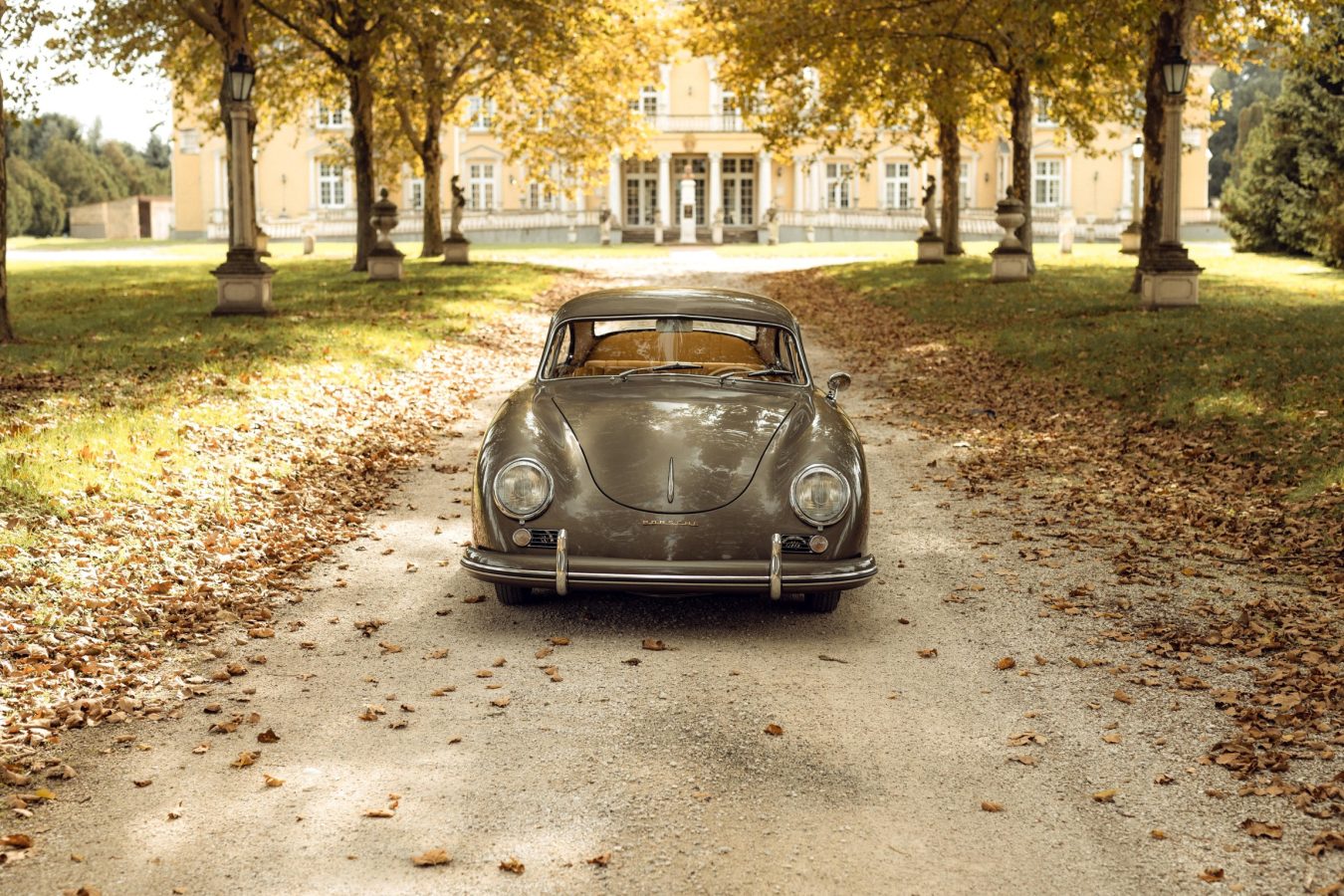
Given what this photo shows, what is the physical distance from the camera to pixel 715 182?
65.1 metres

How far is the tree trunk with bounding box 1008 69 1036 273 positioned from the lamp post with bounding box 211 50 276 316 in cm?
1481

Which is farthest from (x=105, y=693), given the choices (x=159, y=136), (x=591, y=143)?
(x=159, y=136)

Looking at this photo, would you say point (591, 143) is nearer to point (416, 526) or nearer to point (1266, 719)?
point (416, 526)

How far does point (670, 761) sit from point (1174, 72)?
1610 cm

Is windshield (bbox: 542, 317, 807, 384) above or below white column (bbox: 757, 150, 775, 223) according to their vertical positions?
below

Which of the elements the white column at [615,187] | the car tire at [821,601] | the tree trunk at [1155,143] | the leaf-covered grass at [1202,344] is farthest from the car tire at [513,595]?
the white column at [615,187]

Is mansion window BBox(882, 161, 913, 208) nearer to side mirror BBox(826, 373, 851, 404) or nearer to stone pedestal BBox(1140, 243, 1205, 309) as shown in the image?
stone pedestal BBox(1140, 243, 1205, 309)

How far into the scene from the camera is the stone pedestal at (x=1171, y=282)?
18438 millimetres

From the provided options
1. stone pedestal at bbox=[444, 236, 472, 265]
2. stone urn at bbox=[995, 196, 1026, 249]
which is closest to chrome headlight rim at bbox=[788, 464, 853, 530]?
stone urn at bbox=[995, 196, 1026, 249]

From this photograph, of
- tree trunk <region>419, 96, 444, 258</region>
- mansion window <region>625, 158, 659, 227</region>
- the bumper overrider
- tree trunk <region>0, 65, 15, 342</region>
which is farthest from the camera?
mansion window <region>625, 158, 659, 227</region>

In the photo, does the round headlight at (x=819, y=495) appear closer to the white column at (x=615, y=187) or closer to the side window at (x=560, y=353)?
the side window at (x=560, y=353)

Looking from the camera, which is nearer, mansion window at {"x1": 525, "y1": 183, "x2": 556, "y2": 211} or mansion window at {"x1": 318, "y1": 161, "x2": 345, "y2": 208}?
mansion window at {"x1": 525, "y1": 183, "x2": 556, "y2": 211}

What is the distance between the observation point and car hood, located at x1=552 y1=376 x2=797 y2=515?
6.09 metres

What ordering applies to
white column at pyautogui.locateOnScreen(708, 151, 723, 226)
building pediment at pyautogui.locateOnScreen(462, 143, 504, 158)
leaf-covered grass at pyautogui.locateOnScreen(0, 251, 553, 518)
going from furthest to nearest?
building pediment at pyautogui.locateOnScreen(462, 143, 504, 158) < white column at pyautogui.locateOnScreen(708, 151, 723, 226) < leaf-covered grass at pyautogui.locateOnScreen(0, 251, 553, 518)
